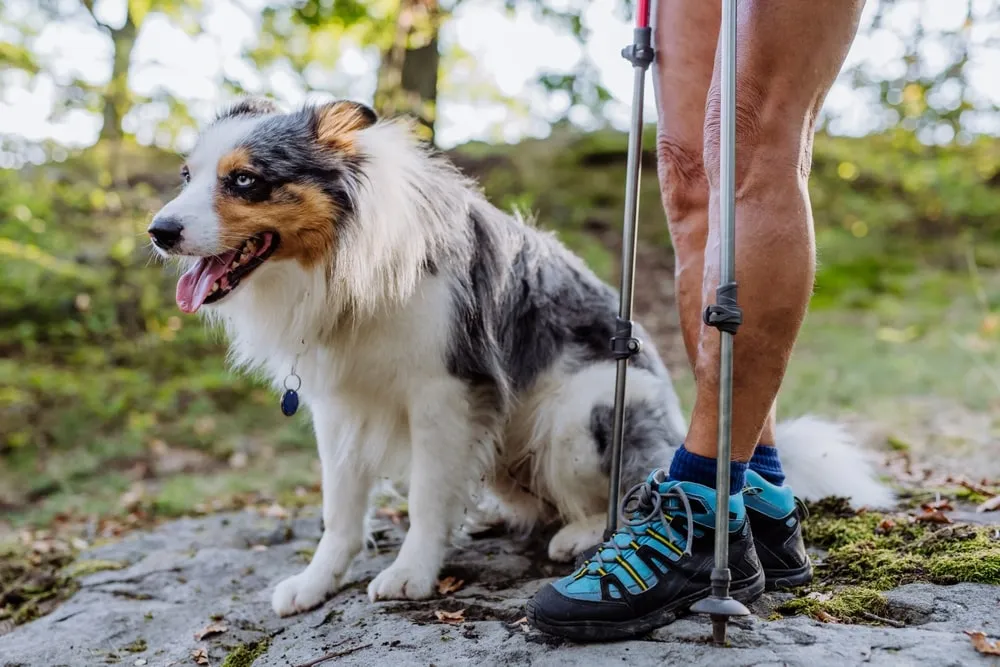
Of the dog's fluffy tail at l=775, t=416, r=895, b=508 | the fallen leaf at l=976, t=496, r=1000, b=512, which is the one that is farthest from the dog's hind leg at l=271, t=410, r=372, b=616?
the fallen leaf at l=976, t=496, r=1000, b=512

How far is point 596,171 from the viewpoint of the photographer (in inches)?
436

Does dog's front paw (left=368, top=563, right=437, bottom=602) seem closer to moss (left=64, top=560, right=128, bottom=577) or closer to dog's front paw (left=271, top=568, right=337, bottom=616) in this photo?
dog's front paw (left=271, top=568, right=337, bottom=616)

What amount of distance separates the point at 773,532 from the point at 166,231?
74.6 inches

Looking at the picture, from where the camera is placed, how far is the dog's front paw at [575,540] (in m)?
2.77

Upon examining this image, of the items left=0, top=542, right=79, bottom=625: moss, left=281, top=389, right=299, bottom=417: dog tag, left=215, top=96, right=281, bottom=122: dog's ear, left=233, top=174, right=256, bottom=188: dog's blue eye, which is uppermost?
left=215, top=96, right=281, bottom=122: dog's ear

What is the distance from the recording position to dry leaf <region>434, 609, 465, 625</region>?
2.28 meters

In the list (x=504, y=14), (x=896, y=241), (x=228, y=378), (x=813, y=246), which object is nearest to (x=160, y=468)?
(x=228, y=378)

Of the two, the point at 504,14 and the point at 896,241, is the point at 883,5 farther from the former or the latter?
the point at 896,241

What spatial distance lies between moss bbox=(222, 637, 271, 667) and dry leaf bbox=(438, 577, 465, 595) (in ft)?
1.77

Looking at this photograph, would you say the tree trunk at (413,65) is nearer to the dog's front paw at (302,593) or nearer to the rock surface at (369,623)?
the rock surface at (369,623)

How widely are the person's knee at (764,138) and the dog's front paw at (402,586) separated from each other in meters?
1.49

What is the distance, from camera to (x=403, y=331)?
2.55 m

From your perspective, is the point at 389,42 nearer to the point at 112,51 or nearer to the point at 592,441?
the point at 112,51

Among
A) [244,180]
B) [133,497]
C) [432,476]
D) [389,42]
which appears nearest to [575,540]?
[432,476]
